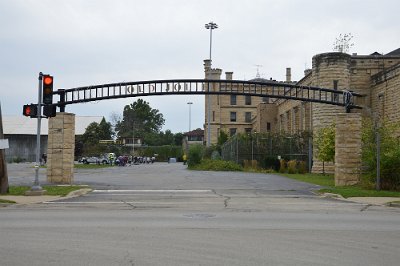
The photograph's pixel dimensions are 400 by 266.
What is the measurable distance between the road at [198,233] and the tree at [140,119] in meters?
118

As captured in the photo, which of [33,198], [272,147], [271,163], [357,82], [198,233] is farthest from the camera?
[272,147]

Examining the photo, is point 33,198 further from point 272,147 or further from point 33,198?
point 272,147

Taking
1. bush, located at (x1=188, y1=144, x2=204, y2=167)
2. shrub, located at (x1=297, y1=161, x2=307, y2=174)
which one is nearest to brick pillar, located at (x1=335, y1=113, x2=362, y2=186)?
shrub, located at (x1=297, y1=161, x2=307, y2=174)

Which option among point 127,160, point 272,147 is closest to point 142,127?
point 127,160

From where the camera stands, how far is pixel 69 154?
1034 inches

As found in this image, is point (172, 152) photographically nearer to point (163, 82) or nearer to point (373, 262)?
point (163, 82)

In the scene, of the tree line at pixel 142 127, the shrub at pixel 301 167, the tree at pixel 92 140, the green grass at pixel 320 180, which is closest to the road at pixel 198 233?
the green grass at pixel 320 180

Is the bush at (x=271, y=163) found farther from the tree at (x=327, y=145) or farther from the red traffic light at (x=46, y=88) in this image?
the red traffic light at (x=46, y=88)

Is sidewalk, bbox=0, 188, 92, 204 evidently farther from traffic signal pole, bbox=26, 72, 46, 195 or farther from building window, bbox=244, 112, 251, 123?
building window, bbox=244, 112, 251, 123

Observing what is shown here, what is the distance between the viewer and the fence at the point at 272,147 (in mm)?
47050

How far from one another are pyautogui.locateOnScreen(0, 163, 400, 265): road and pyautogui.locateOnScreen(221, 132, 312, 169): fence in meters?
28.7

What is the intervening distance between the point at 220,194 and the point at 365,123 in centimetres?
1212

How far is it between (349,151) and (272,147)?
22822 millimetres

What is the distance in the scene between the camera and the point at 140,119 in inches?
5866
